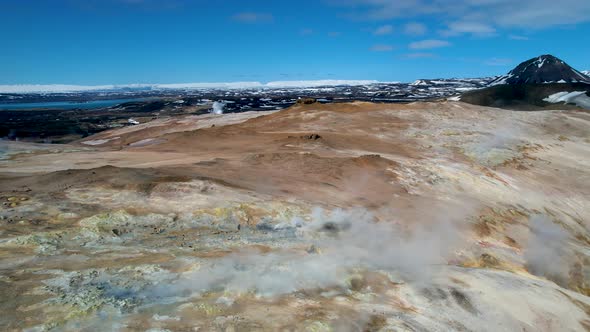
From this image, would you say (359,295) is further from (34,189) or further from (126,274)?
(34,189)

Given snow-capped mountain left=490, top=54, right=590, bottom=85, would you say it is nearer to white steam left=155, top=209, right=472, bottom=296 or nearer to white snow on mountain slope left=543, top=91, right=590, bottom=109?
white snow on mountain slope left=543, top=91, right=590, bottom=109

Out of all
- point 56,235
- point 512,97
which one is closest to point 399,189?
point 56,235

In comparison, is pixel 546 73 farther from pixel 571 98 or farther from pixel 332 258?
pixel 332 258

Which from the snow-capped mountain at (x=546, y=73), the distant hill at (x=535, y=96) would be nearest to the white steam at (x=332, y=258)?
the distant hill at (x=535, y=96)

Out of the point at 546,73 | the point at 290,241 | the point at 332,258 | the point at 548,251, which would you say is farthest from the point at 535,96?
the point at 332,258

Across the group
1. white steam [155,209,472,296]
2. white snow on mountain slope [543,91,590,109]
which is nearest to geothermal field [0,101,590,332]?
white steam [155,209,472,296]

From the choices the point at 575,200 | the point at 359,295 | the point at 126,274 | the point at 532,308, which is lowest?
the point at 575,200
